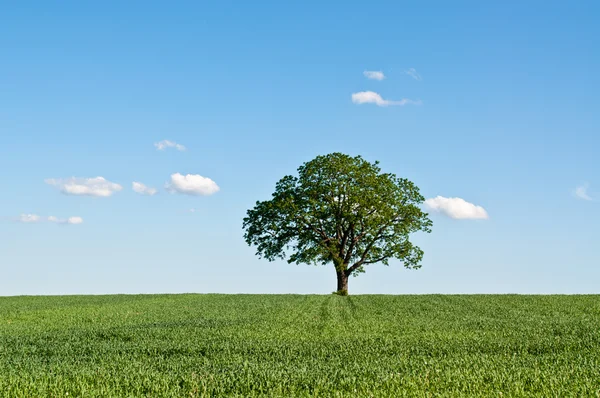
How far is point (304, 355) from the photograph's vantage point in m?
15.5

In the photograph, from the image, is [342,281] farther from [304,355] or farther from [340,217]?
[304,355]

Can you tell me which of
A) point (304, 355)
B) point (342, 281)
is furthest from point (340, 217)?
point (304, 355)

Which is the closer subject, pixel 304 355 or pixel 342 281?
pixel 304 355

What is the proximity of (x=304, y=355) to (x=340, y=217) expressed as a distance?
34.5m

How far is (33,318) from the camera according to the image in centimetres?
3108

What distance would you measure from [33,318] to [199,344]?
55.1 feet

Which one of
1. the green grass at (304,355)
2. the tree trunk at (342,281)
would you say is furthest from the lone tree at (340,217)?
the green grass at (304,355)

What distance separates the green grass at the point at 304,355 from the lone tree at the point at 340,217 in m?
20.1

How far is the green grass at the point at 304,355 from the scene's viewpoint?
11.1 meters

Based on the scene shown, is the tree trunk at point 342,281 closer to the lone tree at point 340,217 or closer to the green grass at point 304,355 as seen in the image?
the lone tree at point 340,217

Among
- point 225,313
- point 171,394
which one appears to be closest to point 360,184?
point 225,313

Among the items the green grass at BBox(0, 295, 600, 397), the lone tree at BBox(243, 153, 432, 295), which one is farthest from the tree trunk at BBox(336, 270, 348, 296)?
the green grass at BBox(0, 295, 600, 397)

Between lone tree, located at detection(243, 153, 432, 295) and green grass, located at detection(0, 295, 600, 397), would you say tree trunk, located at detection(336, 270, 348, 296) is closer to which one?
lone tree, located at detection(243, 153, 432, 295)

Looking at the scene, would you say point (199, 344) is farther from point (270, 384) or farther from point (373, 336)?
point (270, 384)
